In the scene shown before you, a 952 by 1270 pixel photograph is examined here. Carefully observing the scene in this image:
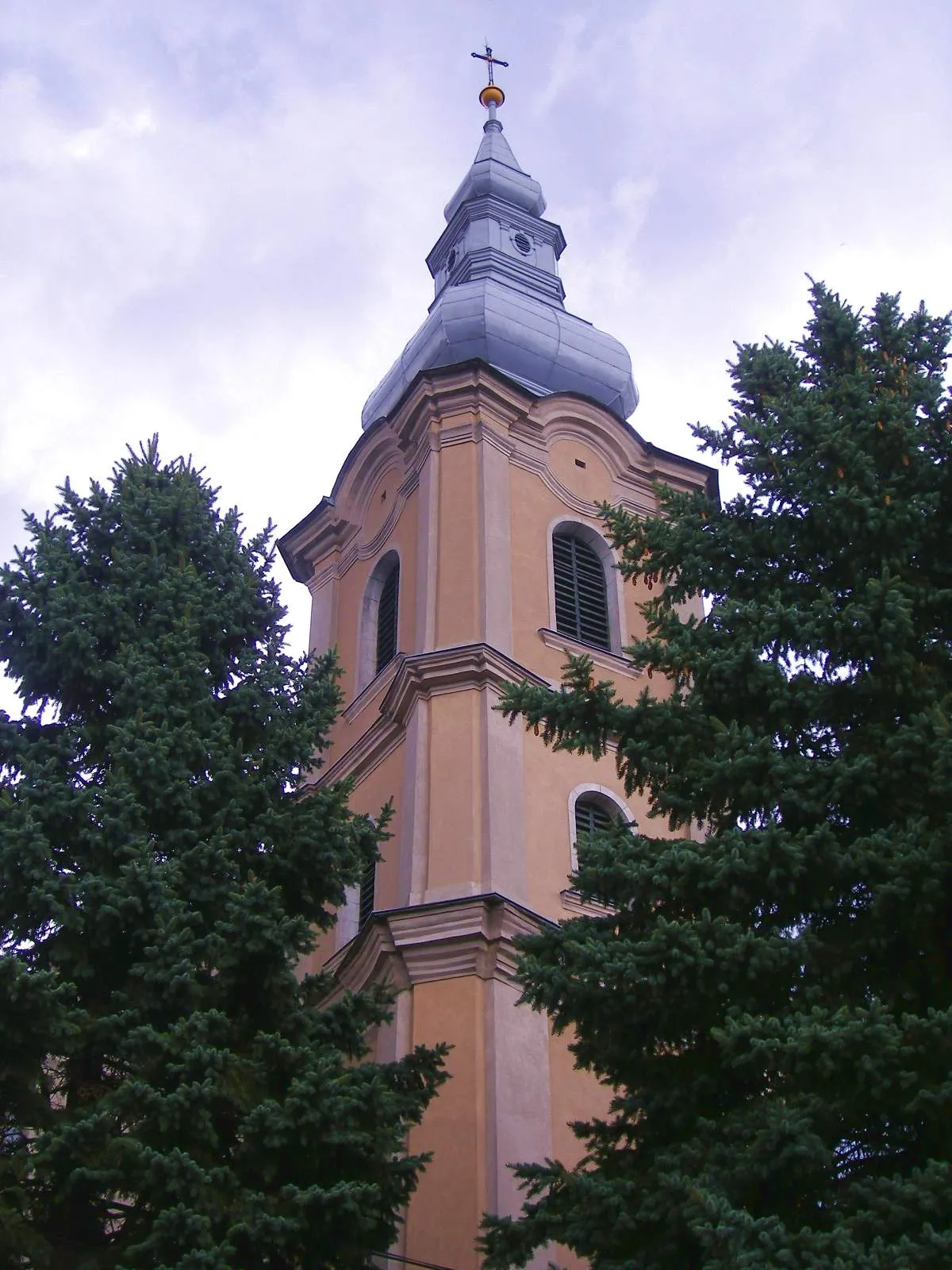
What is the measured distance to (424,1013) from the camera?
55.1 ft

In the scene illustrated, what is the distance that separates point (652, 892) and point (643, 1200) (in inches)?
64.3

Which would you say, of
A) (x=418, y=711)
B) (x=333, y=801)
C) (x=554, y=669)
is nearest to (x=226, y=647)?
(x=333, y=801)

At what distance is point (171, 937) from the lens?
10258 mm

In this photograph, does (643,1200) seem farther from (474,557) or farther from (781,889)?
(474,557)

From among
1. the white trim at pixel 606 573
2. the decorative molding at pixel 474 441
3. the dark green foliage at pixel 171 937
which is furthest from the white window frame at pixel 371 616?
the dark green foliage at pixel 171 937

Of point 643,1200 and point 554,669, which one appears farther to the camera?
point 554,669

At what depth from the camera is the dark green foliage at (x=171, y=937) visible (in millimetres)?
9570

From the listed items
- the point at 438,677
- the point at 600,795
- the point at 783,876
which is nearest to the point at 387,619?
the point at 438,677

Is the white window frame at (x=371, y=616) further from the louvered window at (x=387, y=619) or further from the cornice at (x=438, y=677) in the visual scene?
the cornice at (x=438, y=677)

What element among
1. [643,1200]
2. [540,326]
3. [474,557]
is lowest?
[643,1200]

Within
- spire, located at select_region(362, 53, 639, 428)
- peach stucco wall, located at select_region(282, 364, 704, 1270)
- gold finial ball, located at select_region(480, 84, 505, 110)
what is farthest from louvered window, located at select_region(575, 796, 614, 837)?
gold finial ball, located at select_region(480, 84, 505, 110)

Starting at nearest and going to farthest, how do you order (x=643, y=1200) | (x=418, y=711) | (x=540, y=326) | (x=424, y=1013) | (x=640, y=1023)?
(x=643, y=1200), (x=640, y=1023), (x=424, y=1013), (x=418, y=711), (x=540, y=326)

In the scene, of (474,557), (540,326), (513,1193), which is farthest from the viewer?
(540,326)

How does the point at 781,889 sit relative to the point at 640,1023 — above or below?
above
